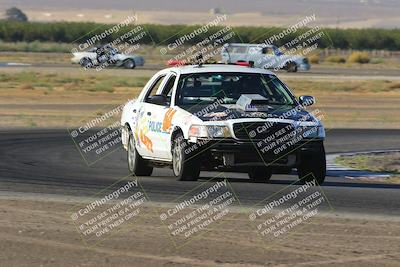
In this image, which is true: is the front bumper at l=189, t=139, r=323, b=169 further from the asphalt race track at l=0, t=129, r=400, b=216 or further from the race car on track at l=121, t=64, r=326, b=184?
the asphalt race track at l=0, t=129, r=400, b=216

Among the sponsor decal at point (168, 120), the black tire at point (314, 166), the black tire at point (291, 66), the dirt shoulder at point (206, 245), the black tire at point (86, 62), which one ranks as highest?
the dirt shoulder at point (206, 245)

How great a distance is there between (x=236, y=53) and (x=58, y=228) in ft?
198

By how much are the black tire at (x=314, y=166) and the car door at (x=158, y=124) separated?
1.79 m

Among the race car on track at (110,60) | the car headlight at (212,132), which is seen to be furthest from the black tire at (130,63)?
the car headlight at (212,132)

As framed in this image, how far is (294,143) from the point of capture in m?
14.6

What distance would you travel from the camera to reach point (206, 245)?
978cm

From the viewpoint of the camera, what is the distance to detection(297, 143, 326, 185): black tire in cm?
1480

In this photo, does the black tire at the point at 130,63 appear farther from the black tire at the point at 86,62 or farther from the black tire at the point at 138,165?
the black tire at the point at 138,165

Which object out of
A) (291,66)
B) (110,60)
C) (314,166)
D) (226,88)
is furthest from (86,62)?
(314,166)

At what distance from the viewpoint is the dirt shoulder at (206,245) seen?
8984 millimetres

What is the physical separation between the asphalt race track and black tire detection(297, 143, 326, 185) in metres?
0.25

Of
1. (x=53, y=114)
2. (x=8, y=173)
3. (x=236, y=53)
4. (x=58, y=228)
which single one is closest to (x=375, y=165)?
(x=8, y=173)

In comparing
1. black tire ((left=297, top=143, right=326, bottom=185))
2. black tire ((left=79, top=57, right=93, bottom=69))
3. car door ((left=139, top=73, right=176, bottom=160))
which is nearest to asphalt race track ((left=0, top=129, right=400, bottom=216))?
black tire ((left=297, top=143, right=326, bottom=185))

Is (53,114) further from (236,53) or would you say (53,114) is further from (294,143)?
(236,53)
